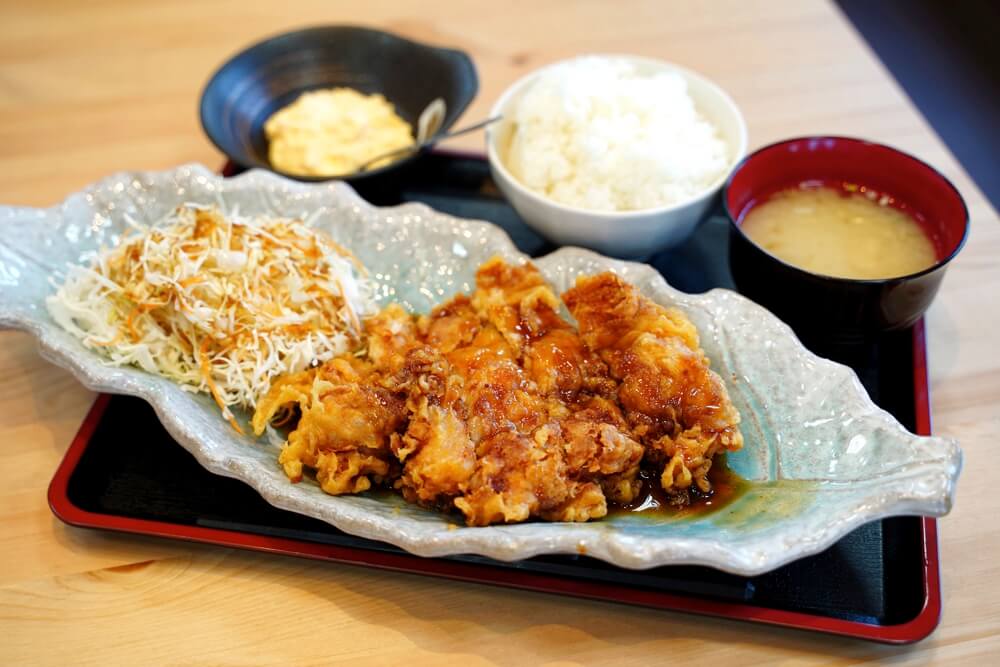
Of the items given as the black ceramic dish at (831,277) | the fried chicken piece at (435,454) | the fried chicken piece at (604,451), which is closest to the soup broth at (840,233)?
the black ceramic dish at (831,277)

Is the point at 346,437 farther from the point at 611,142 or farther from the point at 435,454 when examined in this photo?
the point at 611,142

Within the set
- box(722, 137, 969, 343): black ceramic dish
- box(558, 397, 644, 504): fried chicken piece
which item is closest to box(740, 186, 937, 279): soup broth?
box(722, 137, 969, 343): black ceramic dish

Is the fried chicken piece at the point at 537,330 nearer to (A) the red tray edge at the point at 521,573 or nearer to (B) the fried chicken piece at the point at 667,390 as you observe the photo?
(B) the fried chicken piece at the point at 667,390

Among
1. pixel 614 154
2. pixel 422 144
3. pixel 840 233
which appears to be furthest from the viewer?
pixel 422 144

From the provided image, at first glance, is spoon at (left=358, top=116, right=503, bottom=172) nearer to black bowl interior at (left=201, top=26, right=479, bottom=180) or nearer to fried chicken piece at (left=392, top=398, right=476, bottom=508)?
black bowl interior at (left=201, top=26, right=479, bottom=180)

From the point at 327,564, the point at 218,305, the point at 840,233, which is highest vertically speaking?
the point at 218,305

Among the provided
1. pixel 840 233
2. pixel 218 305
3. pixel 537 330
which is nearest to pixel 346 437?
pixel 537 330

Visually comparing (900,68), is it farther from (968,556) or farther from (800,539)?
(800,539)
